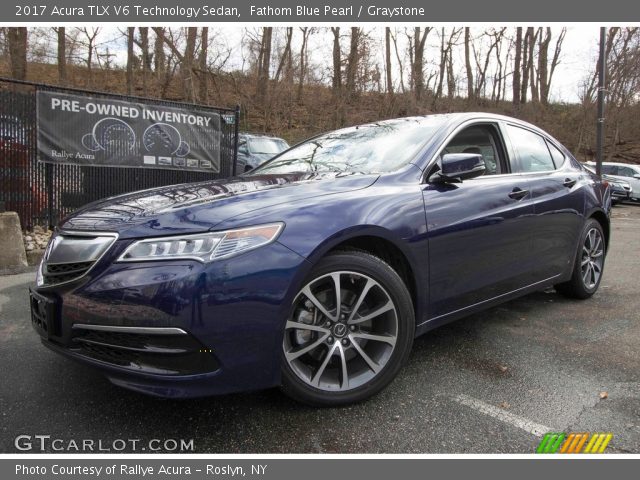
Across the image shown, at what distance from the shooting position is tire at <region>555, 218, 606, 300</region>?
4.18m

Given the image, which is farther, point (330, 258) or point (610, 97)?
point (610, 97)

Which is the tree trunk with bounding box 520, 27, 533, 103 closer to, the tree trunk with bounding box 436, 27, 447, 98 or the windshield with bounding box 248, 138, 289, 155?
the tree trunk with bounding box 436, 27, 447, 98

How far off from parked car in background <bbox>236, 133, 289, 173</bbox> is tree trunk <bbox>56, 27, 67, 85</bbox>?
11222mm

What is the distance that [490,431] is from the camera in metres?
2.23

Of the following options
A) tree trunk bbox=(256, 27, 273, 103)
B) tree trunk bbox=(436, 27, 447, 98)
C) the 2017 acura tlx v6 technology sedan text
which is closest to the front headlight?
the 2017 acura tlx v6 technology sedan text

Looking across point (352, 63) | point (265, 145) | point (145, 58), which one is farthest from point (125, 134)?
point (352, 63)

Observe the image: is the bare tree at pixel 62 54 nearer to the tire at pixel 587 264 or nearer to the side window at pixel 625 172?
the tire at pixel 587 264

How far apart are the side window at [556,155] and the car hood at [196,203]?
7.20 ft

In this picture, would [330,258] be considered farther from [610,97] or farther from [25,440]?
[610,97]

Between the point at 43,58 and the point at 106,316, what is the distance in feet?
72.0

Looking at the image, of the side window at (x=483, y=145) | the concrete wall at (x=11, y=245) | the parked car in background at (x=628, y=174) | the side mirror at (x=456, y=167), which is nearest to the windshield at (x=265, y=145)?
the concrete wall at (x=11, y=245)

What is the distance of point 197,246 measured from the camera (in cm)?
200

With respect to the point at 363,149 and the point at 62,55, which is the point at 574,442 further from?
the point at 62,55

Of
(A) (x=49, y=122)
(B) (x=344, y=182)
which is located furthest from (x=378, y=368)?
(A) (x=49, y=122)
